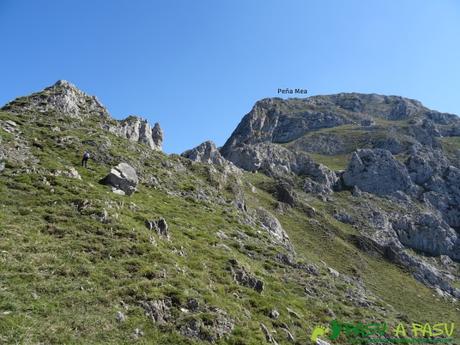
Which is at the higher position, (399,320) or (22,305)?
(22,305)

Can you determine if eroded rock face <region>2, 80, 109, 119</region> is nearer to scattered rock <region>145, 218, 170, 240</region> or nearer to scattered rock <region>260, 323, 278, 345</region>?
scattered rock <region>145, 218, 170, 240</region>

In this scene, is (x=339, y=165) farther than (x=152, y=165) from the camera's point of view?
Yes

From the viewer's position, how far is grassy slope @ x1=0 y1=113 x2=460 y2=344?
58.8 feet

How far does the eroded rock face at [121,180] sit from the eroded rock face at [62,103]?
27296 mm

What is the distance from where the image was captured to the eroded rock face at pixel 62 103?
60406mm

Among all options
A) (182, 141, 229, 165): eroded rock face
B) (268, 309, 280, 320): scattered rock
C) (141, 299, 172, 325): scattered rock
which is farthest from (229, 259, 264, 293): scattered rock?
(182, 141, 229, 165): eroded rock face

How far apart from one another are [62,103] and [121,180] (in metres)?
33.2

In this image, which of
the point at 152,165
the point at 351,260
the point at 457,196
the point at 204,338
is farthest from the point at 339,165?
the point at 204,338

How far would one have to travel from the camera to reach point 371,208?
426 ft

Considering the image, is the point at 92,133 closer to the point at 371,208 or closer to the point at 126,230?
the point at 126,230

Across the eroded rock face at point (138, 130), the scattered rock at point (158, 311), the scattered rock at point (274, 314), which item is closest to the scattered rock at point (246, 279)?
the scattered rock at point (274, 314)

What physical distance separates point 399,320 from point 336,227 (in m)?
57.7

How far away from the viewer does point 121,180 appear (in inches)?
1523

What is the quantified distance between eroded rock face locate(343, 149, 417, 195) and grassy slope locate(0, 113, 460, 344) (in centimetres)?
11943
